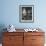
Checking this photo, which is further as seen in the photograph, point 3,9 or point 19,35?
point 3,9

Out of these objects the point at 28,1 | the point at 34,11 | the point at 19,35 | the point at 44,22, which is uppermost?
the point at 28,1

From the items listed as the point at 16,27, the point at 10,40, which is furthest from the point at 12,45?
the point at 16,27

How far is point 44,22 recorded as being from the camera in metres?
4.00

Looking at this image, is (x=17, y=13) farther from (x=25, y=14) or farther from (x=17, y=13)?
(x=25, y=14)

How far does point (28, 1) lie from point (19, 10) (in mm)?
407

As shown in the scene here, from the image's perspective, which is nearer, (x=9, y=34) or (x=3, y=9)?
(x=9, y=34)

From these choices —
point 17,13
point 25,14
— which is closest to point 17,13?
point 17,13

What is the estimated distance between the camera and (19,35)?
3486 mm

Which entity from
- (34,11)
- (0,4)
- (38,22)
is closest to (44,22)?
(38,22)

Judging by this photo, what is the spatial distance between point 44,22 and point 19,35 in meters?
1.01

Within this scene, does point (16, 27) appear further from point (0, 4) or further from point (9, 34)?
point (0, 4)

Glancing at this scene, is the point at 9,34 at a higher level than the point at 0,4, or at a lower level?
lower

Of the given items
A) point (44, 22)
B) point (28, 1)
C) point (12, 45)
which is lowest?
point (12, 45)

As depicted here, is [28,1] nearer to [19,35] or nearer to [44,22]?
[44,22]
